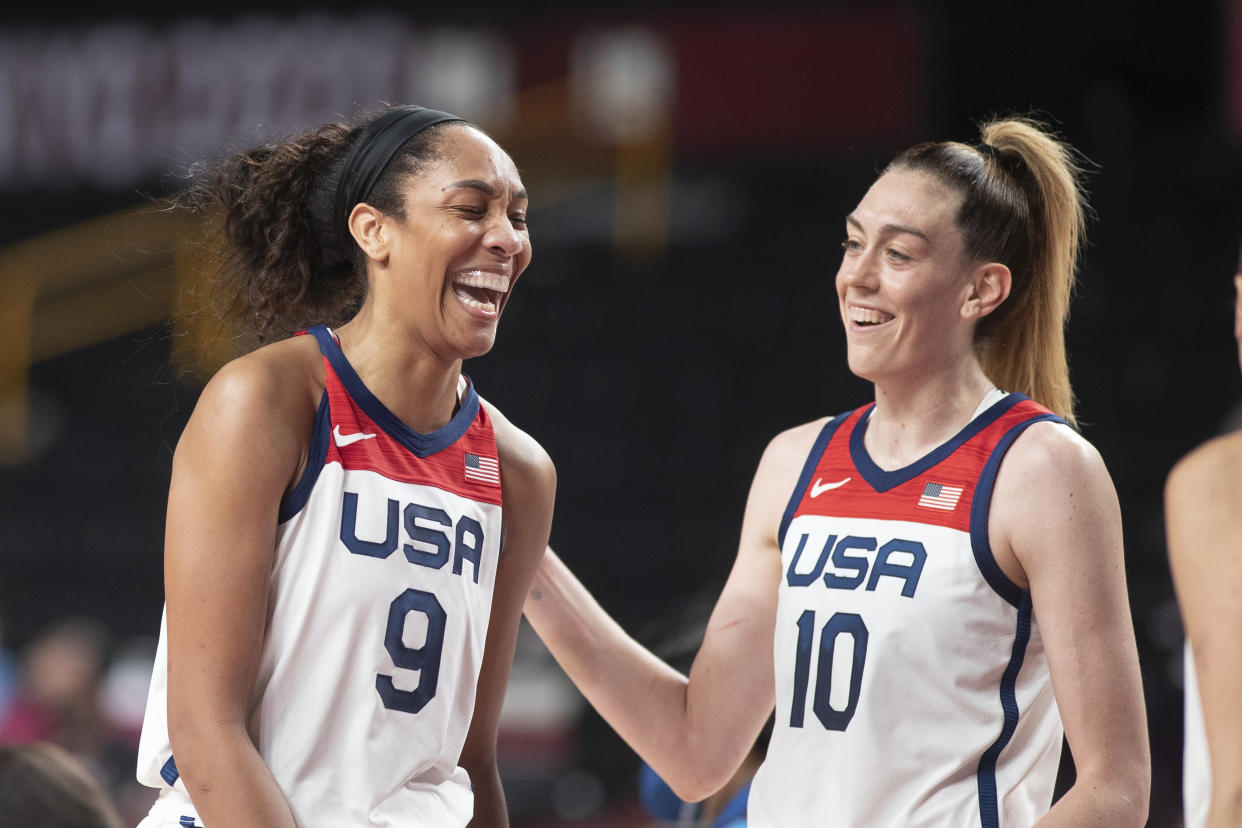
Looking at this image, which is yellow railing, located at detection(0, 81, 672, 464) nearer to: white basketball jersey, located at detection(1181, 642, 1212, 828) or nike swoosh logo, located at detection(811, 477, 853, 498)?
nike swoosh logo, located at detection(811, 477, 853, 498)

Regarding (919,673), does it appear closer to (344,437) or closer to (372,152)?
(344,437)

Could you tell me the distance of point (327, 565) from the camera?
231 cm

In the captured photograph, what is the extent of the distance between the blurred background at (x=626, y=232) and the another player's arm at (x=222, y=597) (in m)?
4.85

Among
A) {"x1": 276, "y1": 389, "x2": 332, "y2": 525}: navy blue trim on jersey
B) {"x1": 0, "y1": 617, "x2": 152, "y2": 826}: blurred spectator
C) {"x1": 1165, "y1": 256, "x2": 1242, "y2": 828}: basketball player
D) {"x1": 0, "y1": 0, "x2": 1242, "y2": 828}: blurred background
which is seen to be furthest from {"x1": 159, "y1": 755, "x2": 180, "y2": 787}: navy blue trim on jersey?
{"x1": 0, "y1": 0, "x2": 1242, "y2": 828}: blurred background

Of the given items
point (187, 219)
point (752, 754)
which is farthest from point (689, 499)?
point (752, 754)

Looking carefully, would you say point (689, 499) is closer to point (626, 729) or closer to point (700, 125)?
point (700, 125)

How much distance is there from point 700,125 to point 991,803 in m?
8.05

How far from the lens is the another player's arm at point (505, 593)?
2.70 m

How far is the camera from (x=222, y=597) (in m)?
2.21

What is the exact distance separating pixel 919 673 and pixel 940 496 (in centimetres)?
31

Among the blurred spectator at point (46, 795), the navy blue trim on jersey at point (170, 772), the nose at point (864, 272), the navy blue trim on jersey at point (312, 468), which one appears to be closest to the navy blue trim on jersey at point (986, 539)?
the nose at point (864, 272)

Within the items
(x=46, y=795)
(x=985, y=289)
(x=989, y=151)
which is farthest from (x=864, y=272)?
(x=46, y=795)

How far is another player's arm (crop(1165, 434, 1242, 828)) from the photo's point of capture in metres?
1.58

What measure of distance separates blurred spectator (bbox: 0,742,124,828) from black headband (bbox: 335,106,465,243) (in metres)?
1.02
